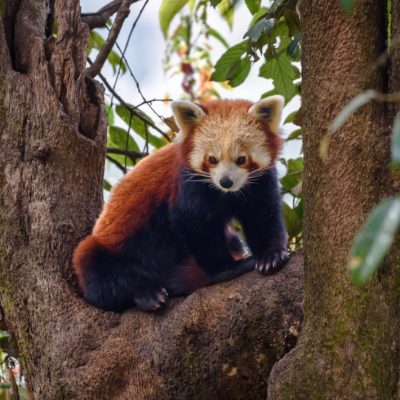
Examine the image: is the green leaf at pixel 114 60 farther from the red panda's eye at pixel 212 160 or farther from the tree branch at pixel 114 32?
the red panda's eye at pixel 212 160

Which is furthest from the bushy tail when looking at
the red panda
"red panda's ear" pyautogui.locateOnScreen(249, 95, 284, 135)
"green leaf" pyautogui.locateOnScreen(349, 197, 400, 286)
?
"green leaf" pyautogui.locateOnScreen(349, 197, 400, 286)

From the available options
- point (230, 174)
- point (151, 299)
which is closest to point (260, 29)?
point (230, 174)

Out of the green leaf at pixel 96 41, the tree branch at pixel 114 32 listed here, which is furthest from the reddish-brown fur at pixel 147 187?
the green leaf at pixel 96 41

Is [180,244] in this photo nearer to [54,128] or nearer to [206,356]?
[54,128]

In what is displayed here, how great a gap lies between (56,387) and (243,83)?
59.4 inches

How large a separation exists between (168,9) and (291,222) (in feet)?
3.45

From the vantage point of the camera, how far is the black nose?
117 inches

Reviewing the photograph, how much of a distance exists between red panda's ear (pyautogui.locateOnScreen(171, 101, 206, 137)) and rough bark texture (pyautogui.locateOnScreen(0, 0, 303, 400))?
36cm

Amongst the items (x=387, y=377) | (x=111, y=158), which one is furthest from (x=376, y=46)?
(x=111, y=158)

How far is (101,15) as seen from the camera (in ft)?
11.7

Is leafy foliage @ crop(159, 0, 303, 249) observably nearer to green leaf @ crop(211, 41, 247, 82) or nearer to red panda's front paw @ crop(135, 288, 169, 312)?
green leaf @ crop(211, 41, 247, 82)

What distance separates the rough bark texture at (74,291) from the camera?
206 cm

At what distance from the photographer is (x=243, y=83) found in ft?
10.1

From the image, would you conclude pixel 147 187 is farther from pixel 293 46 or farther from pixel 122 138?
pixel 293 46
